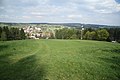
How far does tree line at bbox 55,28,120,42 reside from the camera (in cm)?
10750

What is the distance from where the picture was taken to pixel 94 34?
111125 mm

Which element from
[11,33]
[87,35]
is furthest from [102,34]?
[11,33]

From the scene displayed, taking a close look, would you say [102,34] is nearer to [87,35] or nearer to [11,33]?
[87,35]

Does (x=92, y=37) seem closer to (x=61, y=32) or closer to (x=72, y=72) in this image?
(x=61, y=32)

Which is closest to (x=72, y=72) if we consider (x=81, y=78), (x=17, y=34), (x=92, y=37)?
(x=81, y=78)

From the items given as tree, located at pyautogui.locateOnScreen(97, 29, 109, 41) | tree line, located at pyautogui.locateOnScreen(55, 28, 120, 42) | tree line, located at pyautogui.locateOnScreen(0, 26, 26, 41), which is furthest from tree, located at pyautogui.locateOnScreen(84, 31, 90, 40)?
tree line, located at pyautogui.locateOnScreen(0, 26, 26, 41)

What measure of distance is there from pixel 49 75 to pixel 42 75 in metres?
0.54

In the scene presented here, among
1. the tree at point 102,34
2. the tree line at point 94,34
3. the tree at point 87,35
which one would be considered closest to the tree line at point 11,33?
the tree line at point 94,34

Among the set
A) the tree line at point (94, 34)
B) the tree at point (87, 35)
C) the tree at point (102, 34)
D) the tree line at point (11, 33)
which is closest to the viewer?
the tree at point (102, 34)

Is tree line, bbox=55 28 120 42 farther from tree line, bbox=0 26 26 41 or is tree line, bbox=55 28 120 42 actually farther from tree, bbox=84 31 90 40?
tree line, bbox=0 26 26 41

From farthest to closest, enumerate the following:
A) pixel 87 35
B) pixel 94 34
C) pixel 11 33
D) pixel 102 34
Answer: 1. pixel 11 33
2. pixel 87 35
3. pixel 94 34
4. pixel 102 34

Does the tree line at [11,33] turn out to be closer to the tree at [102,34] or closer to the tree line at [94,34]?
the tree line at [94,34]

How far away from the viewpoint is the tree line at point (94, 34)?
107500 mm

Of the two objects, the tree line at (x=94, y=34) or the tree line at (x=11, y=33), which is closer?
the tree line at (x=94, y=34)
